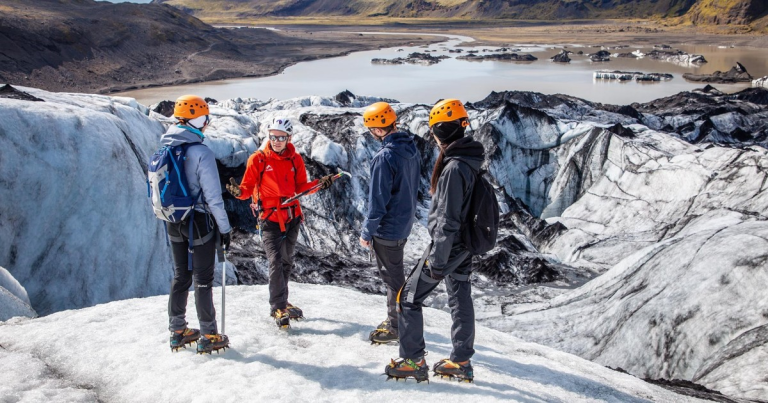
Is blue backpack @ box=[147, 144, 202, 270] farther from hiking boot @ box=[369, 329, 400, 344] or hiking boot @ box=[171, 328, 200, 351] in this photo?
hiking boot @ box=[369, 329, 400, 344]

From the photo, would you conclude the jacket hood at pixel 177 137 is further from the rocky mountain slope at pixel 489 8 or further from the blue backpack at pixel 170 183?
the rocky mountain slope at pixel 489 8

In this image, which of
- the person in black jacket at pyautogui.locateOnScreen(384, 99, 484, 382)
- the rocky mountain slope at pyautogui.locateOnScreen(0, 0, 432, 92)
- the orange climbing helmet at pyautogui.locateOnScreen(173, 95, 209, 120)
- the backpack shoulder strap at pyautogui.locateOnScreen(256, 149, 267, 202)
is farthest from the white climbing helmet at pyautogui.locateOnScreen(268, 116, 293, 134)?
the rocky mountain slope at pyautogui.locateOnScreen(0, 0, 432, 92)

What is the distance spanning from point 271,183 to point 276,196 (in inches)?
6.1

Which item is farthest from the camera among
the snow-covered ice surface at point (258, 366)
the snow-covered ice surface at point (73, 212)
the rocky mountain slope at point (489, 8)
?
the rocky mountain slope at point (489, 8)

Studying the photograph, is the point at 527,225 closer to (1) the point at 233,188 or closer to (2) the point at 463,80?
(1) the point at 233,188

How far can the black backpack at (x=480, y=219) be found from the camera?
15.2 ft

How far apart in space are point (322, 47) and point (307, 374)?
87.6 m

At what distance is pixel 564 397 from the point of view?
16.8 ft

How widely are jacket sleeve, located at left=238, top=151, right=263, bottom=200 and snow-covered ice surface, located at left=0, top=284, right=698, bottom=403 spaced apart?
1430 mm

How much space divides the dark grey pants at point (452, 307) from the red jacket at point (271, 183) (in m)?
1.82

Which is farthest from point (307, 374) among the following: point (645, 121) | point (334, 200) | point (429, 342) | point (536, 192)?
point (645, 121)

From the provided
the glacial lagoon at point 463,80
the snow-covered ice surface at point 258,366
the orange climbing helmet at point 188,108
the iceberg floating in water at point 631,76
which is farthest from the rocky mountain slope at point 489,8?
the orange climbing helmet at point 188,108

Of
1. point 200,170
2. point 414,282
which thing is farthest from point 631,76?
point 200,170

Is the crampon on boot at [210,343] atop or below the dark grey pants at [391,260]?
below
